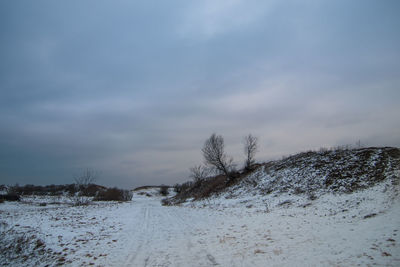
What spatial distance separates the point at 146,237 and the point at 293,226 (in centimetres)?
731

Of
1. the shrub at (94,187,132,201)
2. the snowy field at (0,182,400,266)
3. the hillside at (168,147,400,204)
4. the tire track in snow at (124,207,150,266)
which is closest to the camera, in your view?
the snowy field at (0,182,400,266)

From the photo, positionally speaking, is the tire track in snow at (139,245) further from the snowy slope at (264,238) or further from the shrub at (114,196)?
the shrub at (114,196)

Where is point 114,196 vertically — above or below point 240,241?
below

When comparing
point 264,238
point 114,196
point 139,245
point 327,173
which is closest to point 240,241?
point 264,238

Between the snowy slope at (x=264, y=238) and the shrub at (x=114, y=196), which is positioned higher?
the snowy slope at (x=264, y=238)

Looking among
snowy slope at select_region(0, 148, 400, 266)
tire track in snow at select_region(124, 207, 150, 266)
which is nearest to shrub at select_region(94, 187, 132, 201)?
snowy slope at select_region(0, 148, 400, 266)

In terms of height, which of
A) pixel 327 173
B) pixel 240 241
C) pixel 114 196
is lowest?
pixel 114 196

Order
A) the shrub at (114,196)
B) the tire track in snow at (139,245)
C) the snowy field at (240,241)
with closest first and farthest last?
the snowy field at (240,241)
the tire track in snow at (139,245)
the shrub at (114,196)

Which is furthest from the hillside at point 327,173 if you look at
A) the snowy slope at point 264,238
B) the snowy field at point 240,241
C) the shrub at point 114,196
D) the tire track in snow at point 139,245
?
the shrub at point 114,196

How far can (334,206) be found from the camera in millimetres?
13344

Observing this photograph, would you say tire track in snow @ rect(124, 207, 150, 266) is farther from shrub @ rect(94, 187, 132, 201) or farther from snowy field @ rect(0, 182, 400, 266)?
shrub @ rect(94, 187, 132, 201)

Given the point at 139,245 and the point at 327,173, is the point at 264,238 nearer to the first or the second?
the point at 139,245

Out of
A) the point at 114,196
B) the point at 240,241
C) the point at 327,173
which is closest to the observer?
the point at 240,241

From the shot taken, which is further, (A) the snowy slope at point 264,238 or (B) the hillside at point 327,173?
(B) the hillside at point 327,173
